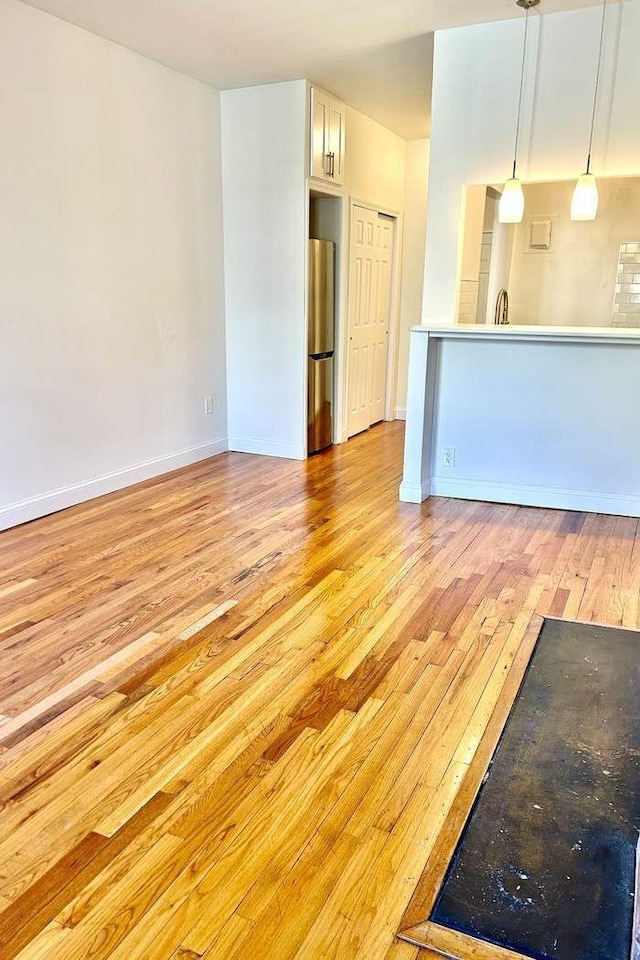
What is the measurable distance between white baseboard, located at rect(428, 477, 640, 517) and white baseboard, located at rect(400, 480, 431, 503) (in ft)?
0.74

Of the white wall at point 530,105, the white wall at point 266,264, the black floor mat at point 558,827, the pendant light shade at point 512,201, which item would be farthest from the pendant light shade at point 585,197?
the black floor mat at point 558,827

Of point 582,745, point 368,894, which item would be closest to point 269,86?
point 582,745

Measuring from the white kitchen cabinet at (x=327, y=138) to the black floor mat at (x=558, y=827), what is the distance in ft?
13.0

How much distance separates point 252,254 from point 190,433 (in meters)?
1.44

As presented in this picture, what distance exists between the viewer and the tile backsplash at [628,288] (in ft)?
13.3

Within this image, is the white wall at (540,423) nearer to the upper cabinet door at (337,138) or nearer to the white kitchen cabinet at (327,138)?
the white kitchen cabinet at (327,138)

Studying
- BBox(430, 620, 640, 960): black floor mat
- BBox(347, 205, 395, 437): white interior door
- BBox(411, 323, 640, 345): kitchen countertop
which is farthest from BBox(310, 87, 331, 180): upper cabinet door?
BBox(430, 620, 640, 960): black floor mat

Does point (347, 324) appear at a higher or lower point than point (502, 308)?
lower

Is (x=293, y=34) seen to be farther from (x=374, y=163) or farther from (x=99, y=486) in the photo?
(x=99, y=486)

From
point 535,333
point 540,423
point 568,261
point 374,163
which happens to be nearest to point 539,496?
point 540,423

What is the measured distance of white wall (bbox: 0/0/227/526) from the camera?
3.56 m

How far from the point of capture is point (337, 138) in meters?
5.12

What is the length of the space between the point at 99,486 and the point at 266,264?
2.10 m

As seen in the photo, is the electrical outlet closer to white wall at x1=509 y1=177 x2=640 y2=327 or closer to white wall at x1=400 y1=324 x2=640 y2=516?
white wall at x1=400 y1=324 x2=640 y2=516
